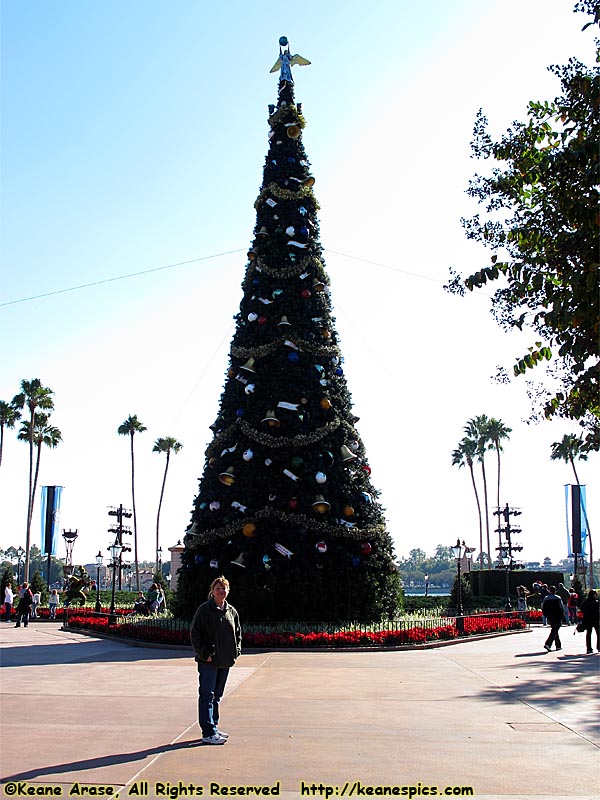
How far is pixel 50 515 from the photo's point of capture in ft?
121

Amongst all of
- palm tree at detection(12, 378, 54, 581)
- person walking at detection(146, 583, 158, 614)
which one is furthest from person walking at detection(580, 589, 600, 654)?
palm tree at detection(12, 378, 54, 581)

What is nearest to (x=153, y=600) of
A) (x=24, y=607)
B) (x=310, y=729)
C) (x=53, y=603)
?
(x=24, y=607)

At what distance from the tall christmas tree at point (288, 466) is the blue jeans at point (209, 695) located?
10.4m

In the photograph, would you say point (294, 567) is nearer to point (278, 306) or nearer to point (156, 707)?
point (278, 306)

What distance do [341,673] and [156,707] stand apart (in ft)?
13.4

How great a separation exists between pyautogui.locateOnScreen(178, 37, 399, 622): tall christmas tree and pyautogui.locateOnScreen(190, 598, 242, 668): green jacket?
10.3 meters

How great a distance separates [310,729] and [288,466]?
11039mm

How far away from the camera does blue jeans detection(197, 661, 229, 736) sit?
6668 mm

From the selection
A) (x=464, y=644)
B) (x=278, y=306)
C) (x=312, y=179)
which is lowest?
(x=464, y=644)

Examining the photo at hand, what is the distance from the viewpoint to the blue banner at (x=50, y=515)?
1430 inches

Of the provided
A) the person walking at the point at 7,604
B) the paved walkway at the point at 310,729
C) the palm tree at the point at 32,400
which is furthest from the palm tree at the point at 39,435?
the paved walkway at the point at 310,729

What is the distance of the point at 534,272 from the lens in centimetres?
914

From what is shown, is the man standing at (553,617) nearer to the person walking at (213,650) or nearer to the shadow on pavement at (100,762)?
the person walking at (213,650)

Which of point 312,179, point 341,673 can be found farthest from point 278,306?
point 341,673
